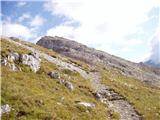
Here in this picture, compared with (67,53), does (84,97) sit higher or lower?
lower

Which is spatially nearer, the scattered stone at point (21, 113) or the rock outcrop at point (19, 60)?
the scattered stone at point (21, 113)

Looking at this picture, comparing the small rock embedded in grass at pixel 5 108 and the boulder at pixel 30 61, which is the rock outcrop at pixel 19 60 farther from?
the small rock embedded in grass at pixel 5 108

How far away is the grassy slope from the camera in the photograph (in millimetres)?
34219

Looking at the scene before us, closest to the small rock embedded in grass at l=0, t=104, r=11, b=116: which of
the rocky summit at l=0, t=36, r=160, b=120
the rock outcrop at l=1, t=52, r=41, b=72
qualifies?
the rocky summit at l=0, t=36, r=160, b=120

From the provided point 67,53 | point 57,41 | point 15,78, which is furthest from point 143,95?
point 57,41

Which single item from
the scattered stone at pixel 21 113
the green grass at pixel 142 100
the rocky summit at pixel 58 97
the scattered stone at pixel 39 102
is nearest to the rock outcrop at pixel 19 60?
the rocky summit at pixel 58 97

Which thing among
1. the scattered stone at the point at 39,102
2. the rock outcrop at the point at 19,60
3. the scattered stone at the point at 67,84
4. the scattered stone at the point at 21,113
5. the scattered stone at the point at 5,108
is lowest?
the scattered stone at the point at 21,113

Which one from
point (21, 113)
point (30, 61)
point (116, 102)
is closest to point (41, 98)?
point (21, 113)

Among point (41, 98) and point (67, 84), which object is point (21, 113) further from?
point (67, 84)

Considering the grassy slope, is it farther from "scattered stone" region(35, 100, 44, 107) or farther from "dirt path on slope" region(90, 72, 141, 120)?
"dirt path on slope" region(90, 72, 141, 120)

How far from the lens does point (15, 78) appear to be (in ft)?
139

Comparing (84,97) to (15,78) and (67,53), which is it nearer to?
(15,78)

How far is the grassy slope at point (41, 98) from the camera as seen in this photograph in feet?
112

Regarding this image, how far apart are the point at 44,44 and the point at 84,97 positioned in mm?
142422
